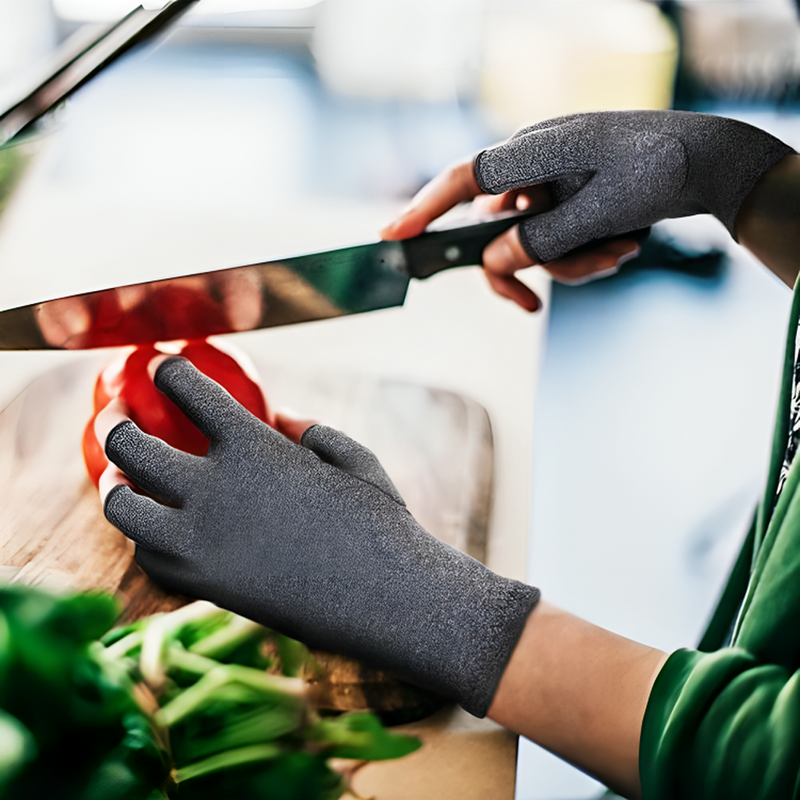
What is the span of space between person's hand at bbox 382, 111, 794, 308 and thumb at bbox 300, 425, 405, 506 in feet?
1.09

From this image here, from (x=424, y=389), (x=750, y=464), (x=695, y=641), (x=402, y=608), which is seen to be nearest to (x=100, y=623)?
(x=402, y=608)

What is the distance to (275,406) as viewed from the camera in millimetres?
835

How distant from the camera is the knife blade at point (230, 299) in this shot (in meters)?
0.77

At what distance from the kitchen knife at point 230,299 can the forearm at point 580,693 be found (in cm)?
41

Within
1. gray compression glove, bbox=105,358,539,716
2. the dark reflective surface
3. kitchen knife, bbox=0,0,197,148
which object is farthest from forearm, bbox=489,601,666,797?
kitchen knife, bbox=0,0,197,148

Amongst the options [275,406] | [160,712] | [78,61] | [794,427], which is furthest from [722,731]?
[78,61]

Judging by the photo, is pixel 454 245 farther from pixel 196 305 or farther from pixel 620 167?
pixel 196 305

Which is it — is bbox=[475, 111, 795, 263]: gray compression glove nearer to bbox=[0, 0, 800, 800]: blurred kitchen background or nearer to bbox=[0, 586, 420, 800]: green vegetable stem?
bbox=[0, 0, 800, 800]: blurred kitchen background

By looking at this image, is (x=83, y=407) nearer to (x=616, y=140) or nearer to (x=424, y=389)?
(x=424, y=389)

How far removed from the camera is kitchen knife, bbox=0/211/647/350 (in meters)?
0.77

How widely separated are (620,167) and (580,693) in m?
0.55

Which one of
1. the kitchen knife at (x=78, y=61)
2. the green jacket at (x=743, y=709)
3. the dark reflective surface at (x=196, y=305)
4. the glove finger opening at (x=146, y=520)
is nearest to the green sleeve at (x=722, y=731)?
the green jacket at (x=743, y=709)

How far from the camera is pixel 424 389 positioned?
89 cm

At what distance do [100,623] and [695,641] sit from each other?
548 mm
